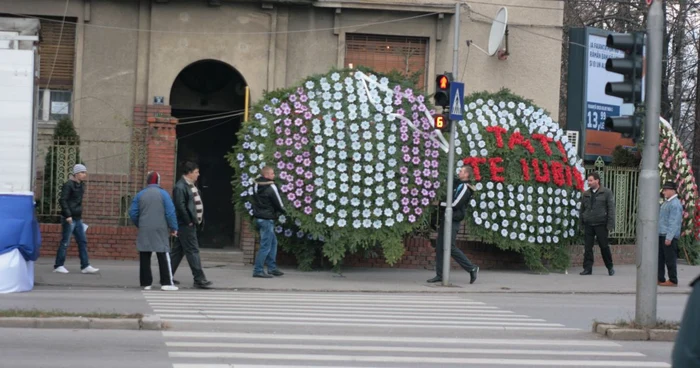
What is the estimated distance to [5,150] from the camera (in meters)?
14.0

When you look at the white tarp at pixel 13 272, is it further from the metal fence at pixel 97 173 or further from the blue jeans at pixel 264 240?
the metal fence at pixel 97 173

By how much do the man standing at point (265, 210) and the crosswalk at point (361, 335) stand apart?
2326mm

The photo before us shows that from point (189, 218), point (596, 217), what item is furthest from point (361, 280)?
point (596, 217)

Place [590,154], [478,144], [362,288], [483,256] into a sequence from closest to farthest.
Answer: [362,288] < [478,144] < [483,256] < [590,154]

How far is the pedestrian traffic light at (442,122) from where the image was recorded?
52.9ft

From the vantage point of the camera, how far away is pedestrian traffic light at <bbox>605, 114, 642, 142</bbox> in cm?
1099

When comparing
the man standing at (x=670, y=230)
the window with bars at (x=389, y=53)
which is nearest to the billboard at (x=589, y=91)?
the window with bars at (x=389, y=53)

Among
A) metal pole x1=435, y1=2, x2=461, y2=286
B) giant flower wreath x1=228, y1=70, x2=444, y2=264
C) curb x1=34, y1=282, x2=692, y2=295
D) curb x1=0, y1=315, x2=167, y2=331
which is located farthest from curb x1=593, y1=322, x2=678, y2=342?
giant flower wreath x1=228, y1=70, x2=444, y2=264

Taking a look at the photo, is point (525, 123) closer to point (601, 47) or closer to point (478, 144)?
point (478, 144)

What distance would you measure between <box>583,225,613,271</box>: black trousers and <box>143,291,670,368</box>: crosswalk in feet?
18.0

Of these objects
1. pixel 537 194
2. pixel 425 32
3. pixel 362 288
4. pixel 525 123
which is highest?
pixel 425 32

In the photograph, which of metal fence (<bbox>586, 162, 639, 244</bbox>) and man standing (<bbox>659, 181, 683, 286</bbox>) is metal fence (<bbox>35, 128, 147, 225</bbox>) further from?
man standing (<bbox>659, 181, 683, 286</bbox>)

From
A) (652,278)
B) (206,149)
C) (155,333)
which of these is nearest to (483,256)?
(206,149)

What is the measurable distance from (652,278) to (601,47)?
13.7m
